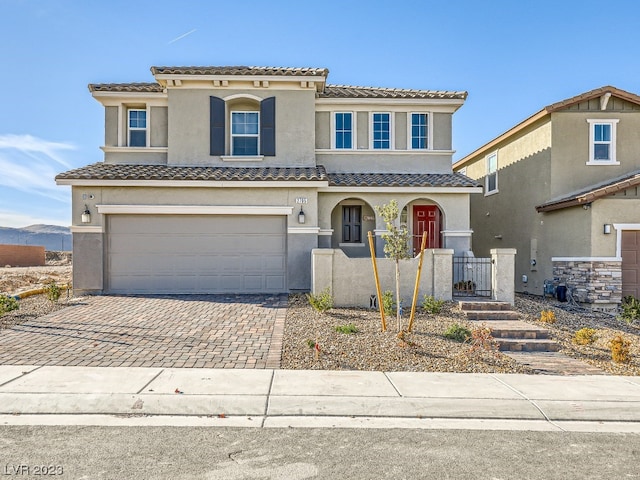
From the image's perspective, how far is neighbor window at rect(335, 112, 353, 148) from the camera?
15820mm

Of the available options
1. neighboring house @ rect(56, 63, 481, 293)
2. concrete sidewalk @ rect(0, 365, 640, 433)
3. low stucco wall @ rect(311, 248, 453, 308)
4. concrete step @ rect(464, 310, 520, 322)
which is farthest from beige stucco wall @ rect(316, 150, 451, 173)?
concrete sidewalk @ rect(0, 365, 640, 433)

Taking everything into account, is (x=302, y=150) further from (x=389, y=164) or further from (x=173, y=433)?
(x=173, y=433)

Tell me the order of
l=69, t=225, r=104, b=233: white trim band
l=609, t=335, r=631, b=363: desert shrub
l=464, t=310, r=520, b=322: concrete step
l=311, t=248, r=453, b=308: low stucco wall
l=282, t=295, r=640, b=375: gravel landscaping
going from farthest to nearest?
l=69, t=225, r=104, b=233: white trim band → l=311, t=248, r=453, b=308: low stucco wall → l=464, t=310, r=520, b=322: concrete step → l=609, t=335, r=631, b=363: desert shrub → l=282, t=295, r=640, b=375: gravel landscaping

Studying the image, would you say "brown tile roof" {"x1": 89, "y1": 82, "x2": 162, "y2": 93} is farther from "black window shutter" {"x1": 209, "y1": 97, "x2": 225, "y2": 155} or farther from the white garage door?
the white garage door

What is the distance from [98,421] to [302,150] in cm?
1120

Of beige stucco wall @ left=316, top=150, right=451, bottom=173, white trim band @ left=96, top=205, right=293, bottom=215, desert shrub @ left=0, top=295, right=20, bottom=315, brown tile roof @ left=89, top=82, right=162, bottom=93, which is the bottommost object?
desert shrub @ left=0, top=295, right=20, bottom=315

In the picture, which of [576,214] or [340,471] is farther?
[576,214]

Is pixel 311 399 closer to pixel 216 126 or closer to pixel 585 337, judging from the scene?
pixel 585 337

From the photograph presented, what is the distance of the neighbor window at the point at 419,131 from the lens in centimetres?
1587

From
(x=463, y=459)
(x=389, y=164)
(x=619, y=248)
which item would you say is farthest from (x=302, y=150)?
(x=463, y=459)

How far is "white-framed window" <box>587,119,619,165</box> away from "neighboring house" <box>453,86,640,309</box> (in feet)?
A: 0.10

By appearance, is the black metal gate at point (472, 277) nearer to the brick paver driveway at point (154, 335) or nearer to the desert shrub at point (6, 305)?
the brick paver driveway at point (154, 335)

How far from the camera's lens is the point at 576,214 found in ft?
46.4

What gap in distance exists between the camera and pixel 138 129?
1551 cm
